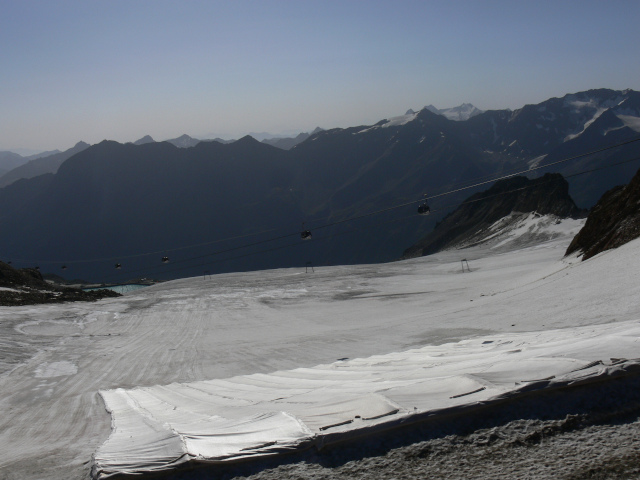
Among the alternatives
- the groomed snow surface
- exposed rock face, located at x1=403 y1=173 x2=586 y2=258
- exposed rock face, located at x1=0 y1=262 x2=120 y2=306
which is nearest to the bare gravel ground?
the groomed snow surface

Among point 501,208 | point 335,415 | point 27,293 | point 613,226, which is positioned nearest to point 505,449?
point 335,415

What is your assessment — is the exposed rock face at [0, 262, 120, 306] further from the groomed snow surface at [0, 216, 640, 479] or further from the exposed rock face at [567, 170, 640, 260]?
the exposed rock face at [567, 170, 640, 260]

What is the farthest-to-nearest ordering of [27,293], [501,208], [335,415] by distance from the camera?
[501,208], [27,293], [335,415]

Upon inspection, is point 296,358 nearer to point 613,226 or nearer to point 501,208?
point 613,226

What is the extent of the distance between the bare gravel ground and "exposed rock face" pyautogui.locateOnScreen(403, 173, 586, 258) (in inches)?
2586

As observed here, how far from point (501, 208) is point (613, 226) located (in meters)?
60.5

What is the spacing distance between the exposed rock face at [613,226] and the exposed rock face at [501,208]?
128 ft

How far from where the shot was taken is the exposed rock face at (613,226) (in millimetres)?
20484

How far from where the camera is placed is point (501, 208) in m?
82.6

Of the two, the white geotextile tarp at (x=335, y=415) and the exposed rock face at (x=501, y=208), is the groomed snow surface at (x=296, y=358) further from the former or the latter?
the exposed rock face at (x=501, y=208)

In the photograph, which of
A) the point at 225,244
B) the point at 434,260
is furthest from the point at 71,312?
the point at 225,244

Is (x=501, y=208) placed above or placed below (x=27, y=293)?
below

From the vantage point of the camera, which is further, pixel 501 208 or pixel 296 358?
pixel 501 208

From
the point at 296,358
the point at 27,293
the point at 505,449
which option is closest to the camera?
the point at 505,449
